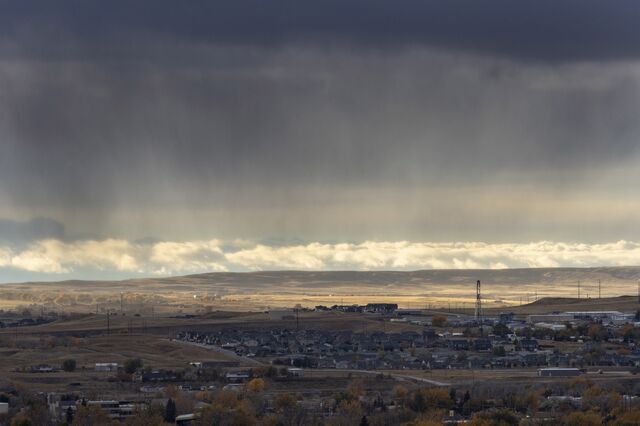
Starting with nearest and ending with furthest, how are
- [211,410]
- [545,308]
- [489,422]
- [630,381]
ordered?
[489,422] → [211,410] → [630,381] → [545,308]

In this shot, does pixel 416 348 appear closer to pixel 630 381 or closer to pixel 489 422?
pixel 630 381

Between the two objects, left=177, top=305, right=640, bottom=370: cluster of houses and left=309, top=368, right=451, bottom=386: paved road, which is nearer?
left=309, top=368, right=451, bottom=386: paved road

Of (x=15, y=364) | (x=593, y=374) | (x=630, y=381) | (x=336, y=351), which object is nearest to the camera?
(x=630, y=381)

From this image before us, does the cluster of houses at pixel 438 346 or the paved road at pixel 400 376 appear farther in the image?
the cluster of houses at pixel 438 346

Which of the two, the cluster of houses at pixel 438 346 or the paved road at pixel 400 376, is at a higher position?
the cluster of houses at pixel 438 346

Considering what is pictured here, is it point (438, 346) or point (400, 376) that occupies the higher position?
point (438, 346)

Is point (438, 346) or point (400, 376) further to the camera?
point (438, 346)

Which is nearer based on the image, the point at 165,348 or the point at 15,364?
the point at 15,364

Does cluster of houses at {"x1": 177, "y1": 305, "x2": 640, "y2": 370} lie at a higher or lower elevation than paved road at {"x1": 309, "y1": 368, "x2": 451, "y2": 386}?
higher

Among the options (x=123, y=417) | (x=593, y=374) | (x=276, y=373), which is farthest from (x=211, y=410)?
(x=593, y=374)
